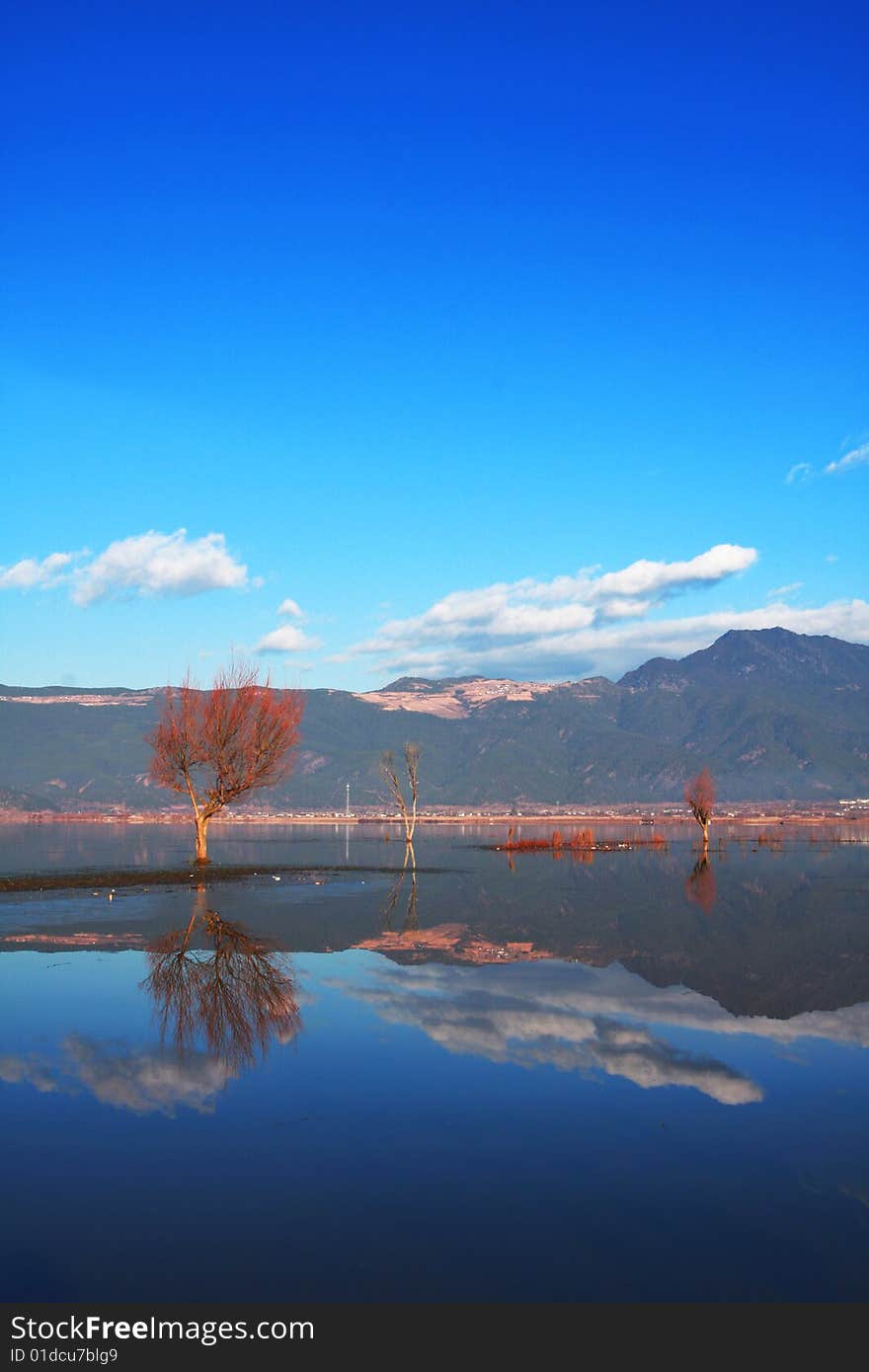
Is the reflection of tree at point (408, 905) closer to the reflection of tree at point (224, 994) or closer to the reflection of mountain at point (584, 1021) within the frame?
the reflection of tree at point (224, 994)

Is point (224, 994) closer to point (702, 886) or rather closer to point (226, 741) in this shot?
point (702, 886)

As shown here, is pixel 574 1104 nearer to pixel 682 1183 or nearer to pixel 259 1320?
pixel 682 1183

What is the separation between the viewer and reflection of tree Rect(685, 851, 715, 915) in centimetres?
3945

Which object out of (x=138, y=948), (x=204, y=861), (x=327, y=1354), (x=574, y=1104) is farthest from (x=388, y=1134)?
(x=204, y=861)

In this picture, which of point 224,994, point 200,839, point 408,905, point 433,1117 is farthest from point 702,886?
point 433,1117

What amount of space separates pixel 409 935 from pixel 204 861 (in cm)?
3378

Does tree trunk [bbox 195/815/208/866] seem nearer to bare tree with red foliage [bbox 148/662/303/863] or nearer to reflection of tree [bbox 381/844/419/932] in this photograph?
bare tree with red foliage [bbox 148/662/303/863]

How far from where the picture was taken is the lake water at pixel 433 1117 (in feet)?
26.7

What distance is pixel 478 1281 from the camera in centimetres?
782

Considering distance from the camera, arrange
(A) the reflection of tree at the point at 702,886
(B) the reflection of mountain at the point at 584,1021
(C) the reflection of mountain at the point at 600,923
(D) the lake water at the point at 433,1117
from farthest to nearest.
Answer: (A) the reflection of tree at the point at 702,886
(C) the reflection of mountain at the point at 600,923
(B) the reflection of mountain at the point at 584,1021
(D) the lake water at the point at 433,1117

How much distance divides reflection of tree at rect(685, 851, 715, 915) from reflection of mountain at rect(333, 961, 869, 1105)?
16.0 m

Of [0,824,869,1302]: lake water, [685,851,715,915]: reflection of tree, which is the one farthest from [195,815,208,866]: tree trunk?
[0,824,869,1302]: lake water

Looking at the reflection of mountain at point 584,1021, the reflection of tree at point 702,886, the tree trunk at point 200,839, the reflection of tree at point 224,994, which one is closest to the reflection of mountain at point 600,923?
the reflection of tree at point 702,886

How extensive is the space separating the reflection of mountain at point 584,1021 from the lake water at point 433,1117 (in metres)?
0.08
